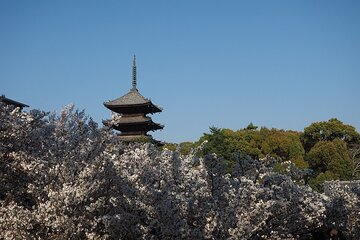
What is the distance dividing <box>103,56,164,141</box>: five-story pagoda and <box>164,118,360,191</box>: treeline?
4909 mm

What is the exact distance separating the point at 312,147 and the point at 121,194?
53.5m

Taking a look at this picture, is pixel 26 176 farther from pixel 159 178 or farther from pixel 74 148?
pixel 159 178

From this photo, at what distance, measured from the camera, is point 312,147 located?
198 feet

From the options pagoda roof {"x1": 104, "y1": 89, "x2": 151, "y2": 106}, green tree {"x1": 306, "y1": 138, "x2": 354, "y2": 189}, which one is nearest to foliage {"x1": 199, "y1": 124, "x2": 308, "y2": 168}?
green tree {"x1": 306, "y1": 138, "x2": 354, "y2": 189}

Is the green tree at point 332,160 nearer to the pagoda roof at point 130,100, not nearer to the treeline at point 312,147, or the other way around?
the treeline at point 312,147

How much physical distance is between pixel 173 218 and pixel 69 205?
2.26 meters

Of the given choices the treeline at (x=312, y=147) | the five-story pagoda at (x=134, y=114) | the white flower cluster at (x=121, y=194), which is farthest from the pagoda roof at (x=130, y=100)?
the white flower cluster at (x=121, y=194)

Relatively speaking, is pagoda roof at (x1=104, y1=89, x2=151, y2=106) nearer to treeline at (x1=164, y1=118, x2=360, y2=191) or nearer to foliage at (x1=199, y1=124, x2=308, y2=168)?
treeline at (x1=164, y1=118, x2=360, y2=191)

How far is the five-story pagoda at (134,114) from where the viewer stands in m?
49.1

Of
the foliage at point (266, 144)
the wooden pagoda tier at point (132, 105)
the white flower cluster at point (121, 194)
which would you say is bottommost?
the white flower cluster at point (121, 194)

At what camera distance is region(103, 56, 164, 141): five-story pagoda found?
4914cm

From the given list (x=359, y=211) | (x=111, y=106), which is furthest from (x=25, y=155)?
(x=111, y=106)

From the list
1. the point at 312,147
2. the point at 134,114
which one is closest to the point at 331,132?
the point at 312,147

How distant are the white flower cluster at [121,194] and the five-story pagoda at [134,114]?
120 feet
